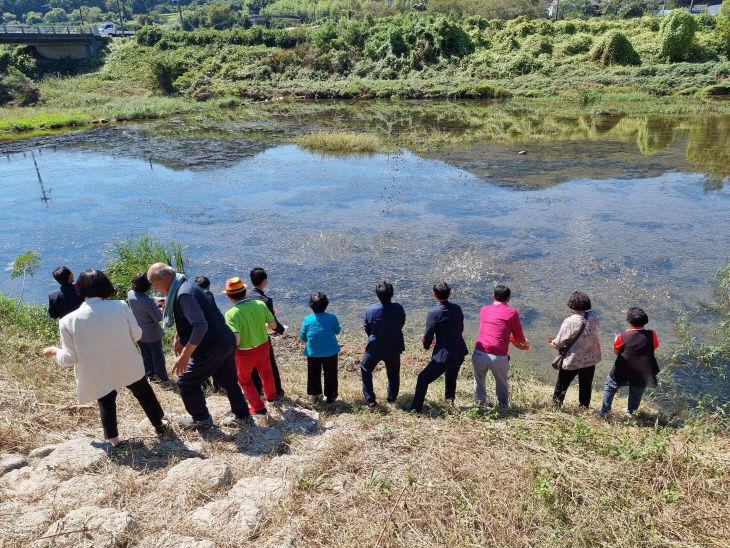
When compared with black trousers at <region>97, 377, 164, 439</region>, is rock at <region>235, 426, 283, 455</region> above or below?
below

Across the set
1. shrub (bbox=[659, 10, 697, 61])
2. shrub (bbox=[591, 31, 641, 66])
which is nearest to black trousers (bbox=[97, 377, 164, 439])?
shrub (bbox=[591, 31, 641, 66])

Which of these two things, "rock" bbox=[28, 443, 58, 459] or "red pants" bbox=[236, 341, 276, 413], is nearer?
"rock" bbox=[28, 443, 58, 459]

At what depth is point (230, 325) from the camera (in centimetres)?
450

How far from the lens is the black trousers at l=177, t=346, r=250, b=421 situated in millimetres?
4160

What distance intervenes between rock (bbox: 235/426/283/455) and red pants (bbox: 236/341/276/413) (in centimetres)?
39

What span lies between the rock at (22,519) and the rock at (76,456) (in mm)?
494

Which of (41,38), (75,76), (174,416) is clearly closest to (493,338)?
(174,416)

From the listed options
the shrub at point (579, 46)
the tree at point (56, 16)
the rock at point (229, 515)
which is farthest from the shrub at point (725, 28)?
the tree at point (56, 16)

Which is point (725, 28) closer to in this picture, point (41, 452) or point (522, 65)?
point (522, 65)

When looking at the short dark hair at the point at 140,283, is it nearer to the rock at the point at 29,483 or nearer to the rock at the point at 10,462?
the rock at the point at 10,462

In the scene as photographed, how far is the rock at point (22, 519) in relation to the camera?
9.44 feet

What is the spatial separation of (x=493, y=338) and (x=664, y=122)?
26.1 metres

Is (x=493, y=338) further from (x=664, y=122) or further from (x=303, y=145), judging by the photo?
(x=664, y=122)

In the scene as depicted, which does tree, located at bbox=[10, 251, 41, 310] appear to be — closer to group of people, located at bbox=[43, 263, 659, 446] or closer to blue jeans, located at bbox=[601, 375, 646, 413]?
group of people, located at bbox=[43, 263, 659, 446]
